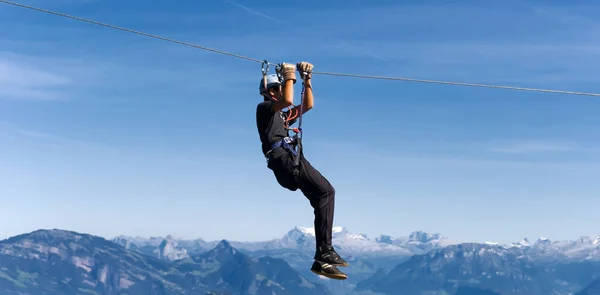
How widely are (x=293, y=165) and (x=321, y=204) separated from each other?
1.17m

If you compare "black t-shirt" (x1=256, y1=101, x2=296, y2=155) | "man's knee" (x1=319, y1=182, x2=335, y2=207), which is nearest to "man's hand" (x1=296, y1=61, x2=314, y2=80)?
"black t-shirt" (x1=256, y1=101, x2=296, y2=155)

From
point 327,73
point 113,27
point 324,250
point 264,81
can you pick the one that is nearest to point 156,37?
point 113,27

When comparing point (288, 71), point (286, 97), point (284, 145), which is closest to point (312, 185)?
point (284, 145)

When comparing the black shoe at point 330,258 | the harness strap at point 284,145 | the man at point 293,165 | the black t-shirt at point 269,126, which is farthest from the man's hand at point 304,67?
the black shoe at point 330,258

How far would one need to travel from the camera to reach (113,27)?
1525 centimetres

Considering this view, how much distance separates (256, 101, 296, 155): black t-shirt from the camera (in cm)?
1702

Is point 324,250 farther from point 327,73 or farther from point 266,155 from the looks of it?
point 327,73

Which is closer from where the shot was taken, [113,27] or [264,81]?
[113,27]

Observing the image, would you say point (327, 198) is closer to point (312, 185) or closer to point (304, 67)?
point (312, 185)

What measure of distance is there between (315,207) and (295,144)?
151 cm

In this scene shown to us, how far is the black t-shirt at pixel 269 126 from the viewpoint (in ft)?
55.8

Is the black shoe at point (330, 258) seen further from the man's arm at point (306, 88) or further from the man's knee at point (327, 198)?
the man's arm at point (306, 88)

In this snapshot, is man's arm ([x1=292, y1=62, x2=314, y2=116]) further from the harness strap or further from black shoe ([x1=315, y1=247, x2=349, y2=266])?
black shoe ([x1=315, y1=247, x2=349, y2=266])

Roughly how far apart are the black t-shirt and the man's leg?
79cm
